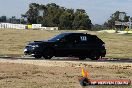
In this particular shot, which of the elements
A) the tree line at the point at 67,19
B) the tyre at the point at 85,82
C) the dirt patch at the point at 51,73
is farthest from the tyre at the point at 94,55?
the tree line at the point at 67,19

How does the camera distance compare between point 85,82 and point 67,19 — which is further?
point 67,19

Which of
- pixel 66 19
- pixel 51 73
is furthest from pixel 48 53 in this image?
pixel 66 19

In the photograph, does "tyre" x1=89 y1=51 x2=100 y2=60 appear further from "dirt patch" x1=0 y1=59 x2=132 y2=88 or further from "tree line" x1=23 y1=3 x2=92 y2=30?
"tree line" x1=23 y1=3 x2=92 y2=30

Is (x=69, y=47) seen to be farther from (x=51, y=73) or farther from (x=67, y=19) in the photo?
(x=67, y=19)

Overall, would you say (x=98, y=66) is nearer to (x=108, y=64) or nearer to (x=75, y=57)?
(x=108, y=64)

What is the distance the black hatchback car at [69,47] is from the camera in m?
25.9

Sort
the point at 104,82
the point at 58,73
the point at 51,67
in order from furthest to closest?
1. the point at 51,67
2. the point at 58,73
3. the point at 104,82

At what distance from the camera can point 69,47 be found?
26.6 m

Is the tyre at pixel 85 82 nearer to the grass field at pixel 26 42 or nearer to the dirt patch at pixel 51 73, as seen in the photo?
the dirt patch at pixel 51 73

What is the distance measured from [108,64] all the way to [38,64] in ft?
12.5

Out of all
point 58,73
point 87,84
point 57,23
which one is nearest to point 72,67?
point 58,73

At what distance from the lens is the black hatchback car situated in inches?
1021

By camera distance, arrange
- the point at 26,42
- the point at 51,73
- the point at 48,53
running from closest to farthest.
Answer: the point at 51,73
the point at 48,53
the point at 26,42

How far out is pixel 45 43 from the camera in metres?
25.9
